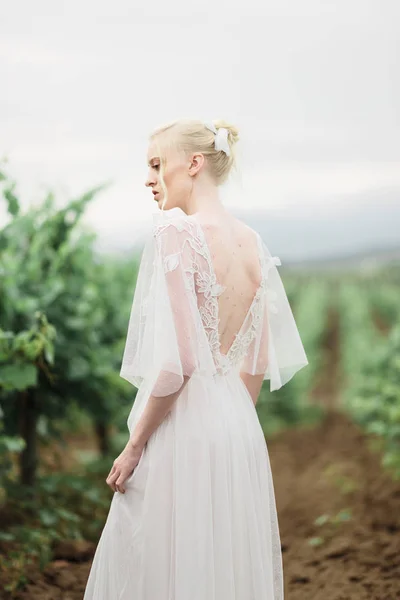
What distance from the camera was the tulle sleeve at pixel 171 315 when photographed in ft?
7.97

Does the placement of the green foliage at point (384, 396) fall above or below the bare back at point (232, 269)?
above

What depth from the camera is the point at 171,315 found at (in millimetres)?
2447

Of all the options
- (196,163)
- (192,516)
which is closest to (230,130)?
(196,163)

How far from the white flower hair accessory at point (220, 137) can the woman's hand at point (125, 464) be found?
1.06 meters

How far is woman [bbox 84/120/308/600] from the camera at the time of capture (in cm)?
247

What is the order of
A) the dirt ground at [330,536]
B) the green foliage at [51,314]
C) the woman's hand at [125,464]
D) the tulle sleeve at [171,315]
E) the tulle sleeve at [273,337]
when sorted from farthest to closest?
1. the green foliage at [51,314]
2. the dirt ground at [330,536]
3. the tulle sleeve at [273,337]
4. the woman's hand at [125,464]
5. the tulle sleeve at [171,315]

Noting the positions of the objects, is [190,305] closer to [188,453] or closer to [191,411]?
[191,411]

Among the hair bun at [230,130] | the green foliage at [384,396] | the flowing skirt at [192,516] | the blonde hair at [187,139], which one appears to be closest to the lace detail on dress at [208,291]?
the flowing skirt at [192,516]

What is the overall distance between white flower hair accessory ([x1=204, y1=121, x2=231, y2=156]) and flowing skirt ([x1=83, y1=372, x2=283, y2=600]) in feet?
2.62

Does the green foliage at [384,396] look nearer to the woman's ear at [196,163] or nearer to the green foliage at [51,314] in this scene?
the green foliage at [51,314]

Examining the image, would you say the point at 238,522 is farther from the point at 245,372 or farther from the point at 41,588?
the point at 41,588

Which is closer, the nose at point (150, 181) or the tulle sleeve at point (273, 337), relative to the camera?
the nose at point (150, 181)

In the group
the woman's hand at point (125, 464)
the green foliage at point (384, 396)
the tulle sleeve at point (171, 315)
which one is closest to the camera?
the tulle sleeve at point (171, 315)

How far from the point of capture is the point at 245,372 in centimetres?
288
